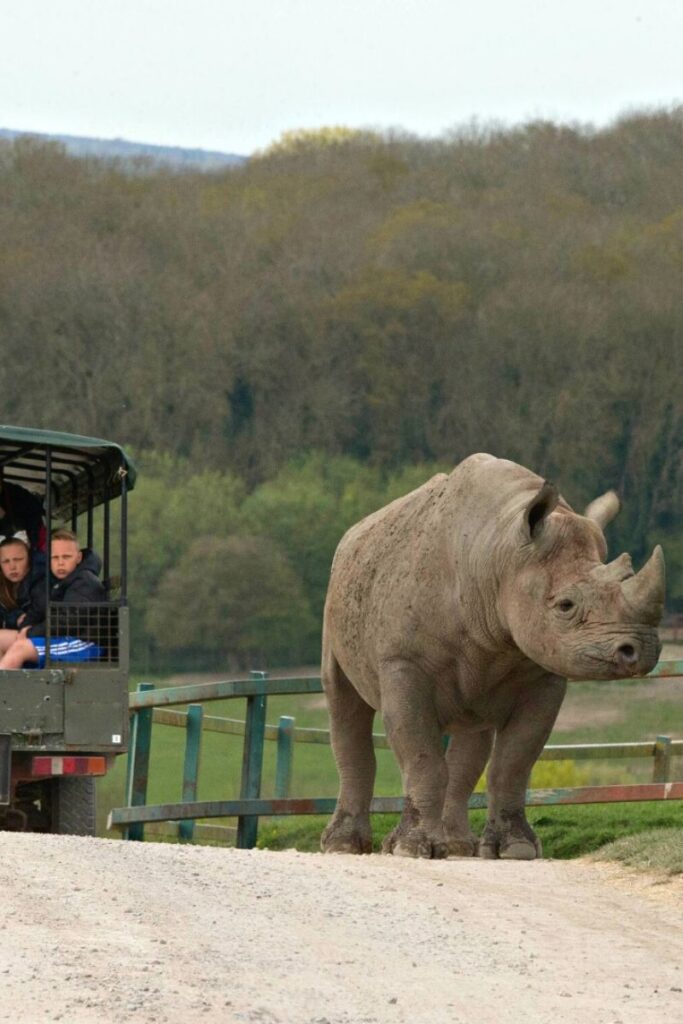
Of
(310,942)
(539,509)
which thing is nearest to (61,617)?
(539,509)

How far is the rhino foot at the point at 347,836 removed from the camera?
41.4 ft

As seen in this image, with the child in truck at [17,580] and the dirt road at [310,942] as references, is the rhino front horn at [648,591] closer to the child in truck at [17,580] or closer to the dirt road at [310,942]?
the dirt road at [310,942]

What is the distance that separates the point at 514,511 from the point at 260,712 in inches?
95.8

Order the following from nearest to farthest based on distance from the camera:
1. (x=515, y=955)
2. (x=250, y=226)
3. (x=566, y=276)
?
(x=515, y=955) < (x=566, y=276) < (x=250, y=226)

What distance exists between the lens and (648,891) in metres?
9.87

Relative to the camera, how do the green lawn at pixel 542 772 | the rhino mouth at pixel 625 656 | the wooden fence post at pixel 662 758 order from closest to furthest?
the rhino mouth at pixel 625 656 < the green lawn at pixel 542 772 < the wooden fence post at pixel 662 758

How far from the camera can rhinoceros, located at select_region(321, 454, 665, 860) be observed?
35.2 feet

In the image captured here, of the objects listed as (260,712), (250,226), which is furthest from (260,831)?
(250,226)

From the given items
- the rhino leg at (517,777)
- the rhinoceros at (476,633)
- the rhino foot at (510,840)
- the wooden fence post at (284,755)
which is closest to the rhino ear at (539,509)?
the rhinoceros at (476,633)

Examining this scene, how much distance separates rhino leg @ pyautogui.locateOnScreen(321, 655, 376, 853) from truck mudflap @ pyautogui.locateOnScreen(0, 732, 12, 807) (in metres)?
2.20

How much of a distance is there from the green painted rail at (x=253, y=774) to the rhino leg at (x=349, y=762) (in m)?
0.19

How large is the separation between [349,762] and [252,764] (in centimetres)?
69

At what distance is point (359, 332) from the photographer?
4866 cm

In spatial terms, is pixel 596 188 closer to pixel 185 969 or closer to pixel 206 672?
pixel 206 672
